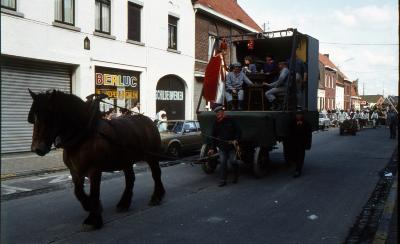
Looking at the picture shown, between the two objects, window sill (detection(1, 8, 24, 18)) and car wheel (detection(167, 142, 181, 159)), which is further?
window sill (detection(1, 8, 24, 18))

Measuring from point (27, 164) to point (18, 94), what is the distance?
362 cm

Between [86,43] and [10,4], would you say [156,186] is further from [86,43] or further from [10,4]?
[86,43]

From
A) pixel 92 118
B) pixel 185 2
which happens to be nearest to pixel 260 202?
pixel 92 118

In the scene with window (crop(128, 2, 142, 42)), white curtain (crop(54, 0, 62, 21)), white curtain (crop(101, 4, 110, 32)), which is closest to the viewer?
white curtain (crop(54, 0, 62, 21))

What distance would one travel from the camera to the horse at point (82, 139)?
5.78 metres

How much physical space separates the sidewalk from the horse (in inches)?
198

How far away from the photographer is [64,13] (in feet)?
54.7

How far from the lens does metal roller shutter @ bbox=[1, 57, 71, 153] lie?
589 inches

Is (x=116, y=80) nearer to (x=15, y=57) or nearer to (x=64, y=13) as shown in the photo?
(x=64, y=13)

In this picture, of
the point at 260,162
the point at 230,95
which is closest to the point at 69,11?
the point at 230,95

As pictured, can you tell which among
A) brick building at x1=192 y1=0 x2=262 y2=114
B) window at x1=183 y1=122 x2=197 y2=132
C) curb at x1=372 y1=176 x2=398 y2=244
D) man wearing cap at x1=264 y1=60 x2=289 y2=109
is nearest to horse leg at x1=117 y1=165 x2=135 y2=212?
curb at x1=372 y1=176 x2=398 y2=244

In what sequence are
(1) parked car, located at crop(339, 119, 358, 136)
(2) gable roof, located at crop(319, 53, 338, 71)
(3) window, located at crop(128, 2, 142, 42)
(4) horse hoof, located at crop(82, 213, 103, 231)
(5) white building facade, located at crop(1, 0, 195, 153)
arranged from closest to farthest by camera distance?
(4) horse hoof, located at crop(82, 213, 103, 231), (5) white building facade, located at crop(1, 0, 195, 153), (3) window, located at crop(128, 2, 142, 42), (1) parked car, located at crop(339, 119, 358, 136), (2) gable roof, located at crop(319, 53, 338, 71)

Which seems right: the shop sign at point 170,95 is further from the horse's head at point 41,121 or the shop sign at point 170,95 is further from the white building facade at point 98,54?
the horse's head at point 41,121

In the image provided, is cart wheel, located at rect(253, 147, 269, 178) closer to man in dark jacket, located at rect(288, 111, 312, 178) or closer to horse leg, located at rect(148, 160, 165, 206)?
man in dark jacket, located at rect(288, 111, 312, 178)
